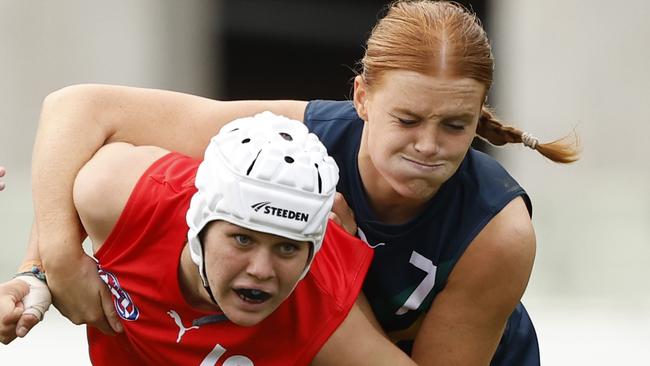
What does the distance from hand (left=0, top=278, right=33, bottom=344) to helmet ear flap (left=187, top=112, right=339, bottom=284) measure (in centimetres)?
48

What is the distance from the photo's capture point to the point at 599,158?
8.46 meters

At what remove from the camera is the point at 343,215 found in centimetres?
370

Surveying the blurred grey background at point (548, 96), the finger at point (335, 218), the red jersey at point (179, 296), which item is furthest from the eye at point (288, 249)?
the blurred grey background at point (548, 96)

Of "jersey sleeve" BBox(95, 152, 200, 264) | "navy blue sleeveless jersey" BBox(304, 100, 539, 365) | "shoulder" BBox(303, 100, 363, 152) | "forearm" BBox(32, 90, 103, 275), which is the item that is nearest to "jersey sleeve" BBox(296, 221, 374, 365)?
"navy blue sleeveless jersey" BBox(304, 100, 539, 365)

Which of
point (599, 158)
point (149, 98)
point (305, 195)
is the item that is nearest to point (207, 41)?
point (599, 158)

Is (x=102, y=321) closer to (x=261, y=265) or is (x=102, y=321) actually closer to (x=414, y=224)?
(x=261, y=265)

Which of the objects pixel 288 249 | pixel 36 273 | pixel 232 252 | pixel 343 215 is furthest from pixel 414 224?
pixel 36 273

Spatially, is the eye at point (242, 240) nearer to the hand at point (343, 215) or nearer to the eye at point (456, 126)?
the hand at point (343, 215)

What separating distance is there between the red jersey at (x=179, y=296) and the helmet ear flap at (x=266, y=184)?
20cm

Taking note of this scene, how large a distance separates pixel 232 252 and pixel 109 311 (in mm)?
514

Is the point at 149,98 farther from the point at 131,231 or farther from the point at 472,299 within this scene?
the point at 472,299

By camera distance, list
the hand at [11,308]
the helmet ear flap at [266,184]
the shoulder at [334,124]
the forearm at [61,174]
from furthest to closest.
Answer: the shoulder at [334,124]
the forearm at [61,174]
the hand at [11,308]
the helmet ear flap at [266,184]

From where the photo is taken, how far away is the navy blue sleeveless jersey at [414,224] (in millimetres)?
3686

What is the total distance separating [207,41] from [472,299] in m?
5.63
